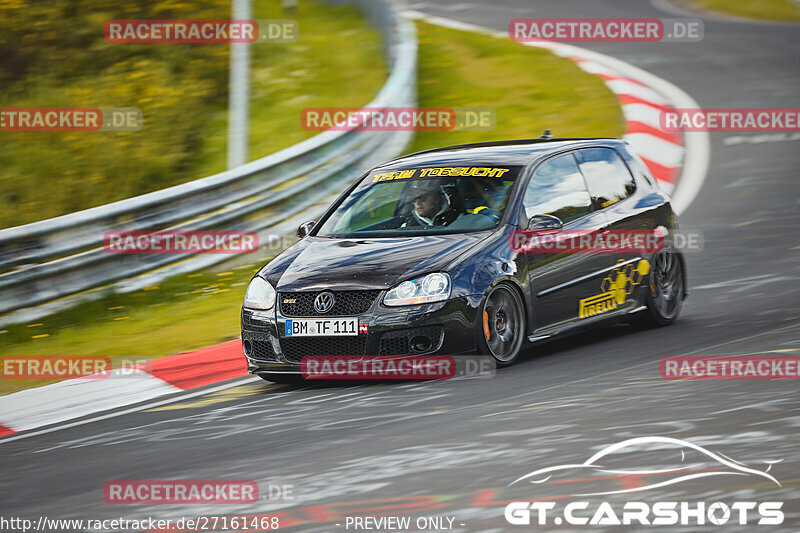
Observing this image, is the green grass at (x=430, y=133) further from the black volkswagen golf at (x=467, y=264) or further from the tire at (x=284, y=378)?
the black volkswagen golf at (x=467, y=264)

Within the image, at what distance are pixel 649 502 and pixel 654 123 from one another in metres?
12.3

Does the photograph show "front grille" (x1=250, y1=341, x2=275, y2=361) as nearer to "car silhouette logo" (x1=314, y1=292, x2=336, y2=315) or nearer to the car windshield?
"car silhouette logo" (x1=314, y1=292, x2=336, y2=315)

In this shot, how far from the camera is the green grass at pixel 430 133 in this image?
33.9 ft

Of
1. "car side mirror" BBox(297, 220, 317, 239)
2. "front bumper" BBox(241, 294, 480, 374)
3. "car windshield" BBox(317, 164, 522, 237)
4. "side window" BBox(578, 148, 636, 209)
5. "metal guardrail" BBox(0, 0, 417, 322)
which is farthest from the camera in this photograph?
"metal guardrail" BBox(0, 0, 417, 322)

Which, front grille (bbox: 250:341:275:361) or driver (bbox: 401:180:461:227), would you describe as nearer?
front grille (bbox: 250:341:275:361)

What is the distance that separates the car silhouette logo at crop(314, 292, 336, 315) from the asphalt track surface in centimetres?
51

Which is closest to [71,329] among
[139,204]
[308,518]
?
[139,204]

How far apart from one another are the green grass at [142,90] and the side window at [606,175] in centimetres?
665

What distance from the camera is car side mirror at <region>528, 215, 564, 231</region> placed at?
8545 mm

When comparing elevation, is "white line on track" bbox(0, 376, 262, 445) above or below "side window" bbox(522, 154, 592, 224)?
below

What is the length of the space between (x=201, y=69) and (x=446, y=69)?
366 centimetres

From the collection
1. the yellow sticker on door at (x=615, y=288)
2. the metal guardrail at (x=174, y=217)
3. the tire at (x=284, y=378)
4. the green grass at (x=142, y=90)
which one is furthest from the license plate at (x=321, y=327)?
the green grass at (x=142, y=90)

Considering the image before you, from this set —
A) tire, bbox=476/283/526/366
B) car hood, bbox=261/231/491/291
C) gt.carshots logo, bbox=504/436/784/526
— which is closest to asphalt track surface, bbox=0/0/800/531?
gt.carshots logo, bbox=504/436/784/526

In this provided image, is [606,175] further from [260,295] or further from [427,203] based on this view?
[260,295]
